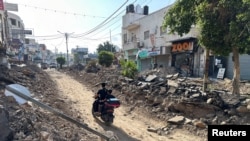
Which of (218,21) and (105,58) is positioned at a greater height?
(218,21)

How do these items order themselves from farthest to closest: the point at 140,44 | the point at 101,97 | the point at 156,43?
the point at 140,44
the point at 156,43
the point at 101,97

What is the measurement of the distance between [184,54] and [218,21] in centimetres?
1270

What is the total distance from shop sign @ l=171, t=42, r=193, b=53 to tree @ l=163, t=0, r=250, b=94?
401 inches

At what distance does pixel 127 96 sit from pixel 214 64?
30.0 feet

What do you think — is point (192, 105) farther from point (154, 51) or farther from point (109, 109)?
point (154, 51)

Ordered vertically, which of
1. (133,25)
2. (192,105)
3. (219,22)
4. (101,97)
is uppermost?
(133,25)

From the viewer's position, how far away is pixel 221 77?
52.8ft

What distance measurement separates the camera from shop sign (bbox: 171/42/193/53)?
18884 mm

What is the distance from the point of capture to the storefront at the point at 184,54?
18750mm

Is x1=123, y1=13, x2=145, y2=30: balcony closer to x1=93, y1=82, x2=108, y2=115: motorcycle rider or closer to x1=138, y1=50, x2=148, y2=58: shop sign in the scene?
x1=138, y1=50, x2=148, y2=58: shop sign

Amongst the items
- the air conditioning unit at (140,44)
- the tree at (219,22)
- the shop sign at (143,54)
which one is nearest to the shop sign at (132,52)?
the air conditioning unit at (140,44)

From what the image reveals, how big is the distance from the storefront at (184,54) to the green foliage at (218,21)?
10133 millimetres

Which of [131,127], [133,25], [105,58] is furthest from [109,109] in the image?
[133,25]

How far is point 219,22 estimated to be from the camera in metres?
7.77
